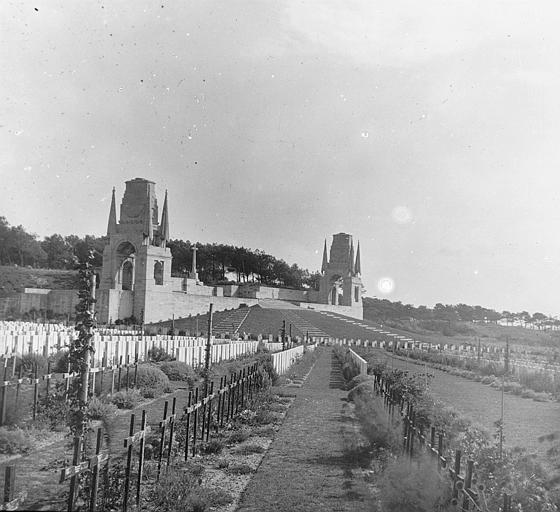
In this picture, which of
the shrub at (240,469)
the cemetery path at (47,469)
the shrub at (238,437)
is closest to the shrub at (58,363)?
the cemetery path at (47,469)

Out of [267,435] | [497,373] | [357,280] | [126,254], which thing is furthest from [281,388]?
[357,280]

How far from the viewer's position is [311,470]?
827 centimetres

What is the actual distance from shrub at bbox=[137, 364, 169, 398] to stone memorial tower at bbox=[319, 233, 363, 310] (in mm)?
62737

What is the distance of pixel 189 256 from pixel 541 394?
67.0 m

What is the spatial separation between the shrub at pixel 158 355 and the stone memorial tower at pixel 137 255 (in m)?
30.9

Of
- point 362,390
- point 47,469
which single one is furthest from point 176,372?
point 47,469

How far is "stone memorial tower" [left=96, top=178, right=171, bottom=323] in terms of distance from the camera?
53094 mm

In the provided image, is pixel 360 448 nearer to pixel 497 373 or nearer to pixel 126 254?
pixel 497 373

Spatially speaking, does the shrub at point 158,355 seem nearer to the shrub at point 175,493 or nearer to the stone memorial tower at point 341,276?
the shrub at point 175,493

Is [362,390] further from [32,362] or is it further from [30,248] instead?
[30,248]

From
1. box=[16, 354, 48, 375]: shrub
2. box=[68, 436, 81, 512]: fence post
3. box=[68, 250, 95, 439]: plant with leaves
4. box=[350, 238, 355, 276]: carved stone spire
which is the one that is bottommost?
box=[16, 354, 48, 375]: shrub

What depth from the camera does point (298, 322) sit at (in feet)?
172

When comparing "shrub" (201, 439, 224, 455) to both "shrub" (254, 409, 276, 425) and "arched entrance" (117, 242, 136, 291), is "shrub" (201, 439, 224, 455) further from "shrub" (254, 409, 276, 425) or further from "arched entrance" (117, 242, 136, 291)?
"arched entrance" (117, 242, 136, 291)

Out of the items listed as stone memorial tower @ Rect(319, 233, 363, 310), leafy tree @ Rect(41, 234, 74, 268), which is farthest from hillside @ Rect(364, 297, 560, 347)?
leafy tree @ Rect(41, 234, 74, 268)
